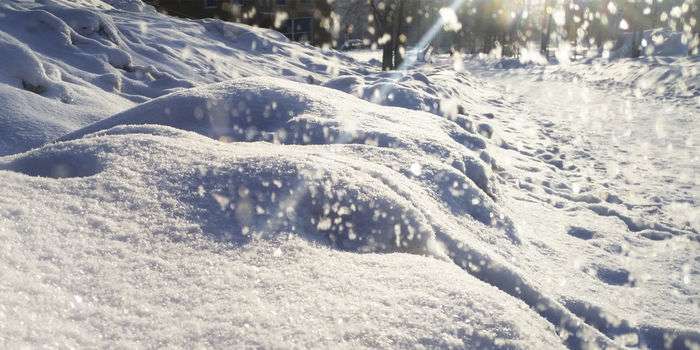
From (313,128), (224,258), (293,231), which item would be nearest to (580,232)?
(313,128)

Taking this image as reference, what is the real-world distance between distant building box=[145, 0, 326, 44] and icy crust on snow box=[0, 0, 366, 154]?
14040 millimetres

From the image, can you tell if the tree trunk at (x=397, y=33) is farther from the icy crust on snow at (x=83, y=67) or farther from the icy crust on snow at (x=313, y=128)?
the icy crust on snow at (x=313, y=128)

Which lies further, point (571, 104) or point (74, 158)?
point (571, 104)

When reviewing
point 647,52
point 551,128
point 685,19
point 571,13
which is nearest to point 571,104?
point 551,128

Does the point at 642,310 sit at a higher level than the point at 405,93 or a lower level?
lower

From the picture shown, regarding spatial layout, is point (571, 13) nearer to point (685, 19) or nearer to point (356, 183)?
point (685, 19)

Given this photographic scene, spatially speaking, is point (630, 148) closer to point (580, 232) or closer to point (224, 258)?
point (580, 232)

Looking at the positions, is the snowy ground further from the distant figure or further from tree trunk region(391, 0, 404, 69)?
the distant figure

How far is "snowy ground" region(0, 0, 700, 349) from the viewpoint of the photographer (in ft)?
3.39

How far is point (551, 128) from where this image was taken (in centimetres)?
722

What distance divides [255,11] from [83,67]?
61.7 feet

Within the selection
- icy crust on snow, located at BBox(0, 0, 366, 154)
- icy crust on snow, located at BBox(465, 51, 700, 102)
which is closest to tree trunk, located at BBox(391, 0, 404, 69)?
icy crust on snow, located at BBox(465, 51, 700, 102)

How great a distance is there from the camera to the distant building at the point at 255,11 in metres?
21.5

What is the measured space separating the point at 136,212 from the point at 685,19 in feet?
174
